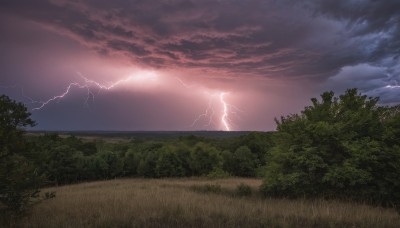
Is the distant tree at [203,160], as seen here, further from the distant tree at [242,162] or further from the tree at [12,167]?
the tree at [12,167]

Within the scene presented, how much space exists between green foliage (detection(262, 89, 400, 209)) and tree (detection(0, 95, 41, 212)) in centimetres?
971

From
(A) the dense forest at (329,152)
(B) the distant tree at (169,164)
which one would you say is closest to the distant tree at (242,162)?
(B) the distant tree at (169,164)

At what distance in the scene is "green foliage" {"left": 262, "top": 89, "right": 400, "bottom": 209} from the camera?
12945 millimetres

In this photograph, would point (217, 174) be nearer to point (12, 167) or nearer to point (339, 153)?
point (339, 153)

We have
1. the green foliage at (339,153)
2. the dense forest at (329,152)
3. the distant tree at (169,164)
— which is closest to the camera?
the dense forest at (329,152)

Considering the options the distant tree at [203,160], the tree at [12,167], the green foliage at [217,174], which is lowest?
the green foliage at [217,174]

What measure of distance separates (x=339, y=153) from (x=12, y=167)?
489 inches

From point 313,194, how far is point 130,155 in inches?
1596

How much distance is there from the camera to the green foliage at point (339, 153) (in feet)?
42.5

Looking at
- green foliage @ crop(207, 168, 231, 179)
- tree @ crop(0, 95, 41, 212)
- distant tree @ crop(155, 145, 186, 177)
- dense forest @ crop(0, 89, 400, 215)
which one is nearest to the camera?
tree @ crop(0, 95, 41, 212)

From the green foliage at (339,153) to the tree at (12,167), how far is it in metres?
9.71

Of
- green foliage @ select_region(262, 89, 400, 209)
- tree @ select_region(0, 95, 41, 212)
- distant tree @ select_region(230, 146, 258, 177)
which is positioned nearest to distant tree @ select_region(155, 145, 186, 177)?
distant tree @ select_region(230, 146, 258, 177)

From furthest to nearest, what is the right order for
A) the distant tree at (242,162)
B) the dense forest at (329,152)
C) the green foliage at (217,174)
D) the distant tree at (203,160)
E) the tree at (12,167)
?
the distant tree at (242,162)
the distant tree at (203,160)
the green foliage at (217,174)
the dense forest at (329,152)
the tree at (12,167)

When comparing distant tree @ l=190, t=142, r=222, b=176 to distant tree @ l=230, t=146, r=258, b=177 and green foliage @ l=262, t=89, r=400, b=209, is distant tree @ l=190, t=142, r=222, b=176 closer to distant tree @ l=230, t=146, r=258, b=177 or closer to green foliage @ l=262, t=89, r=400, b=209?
distant tree @ l=230, t=146, r=258, b=177
